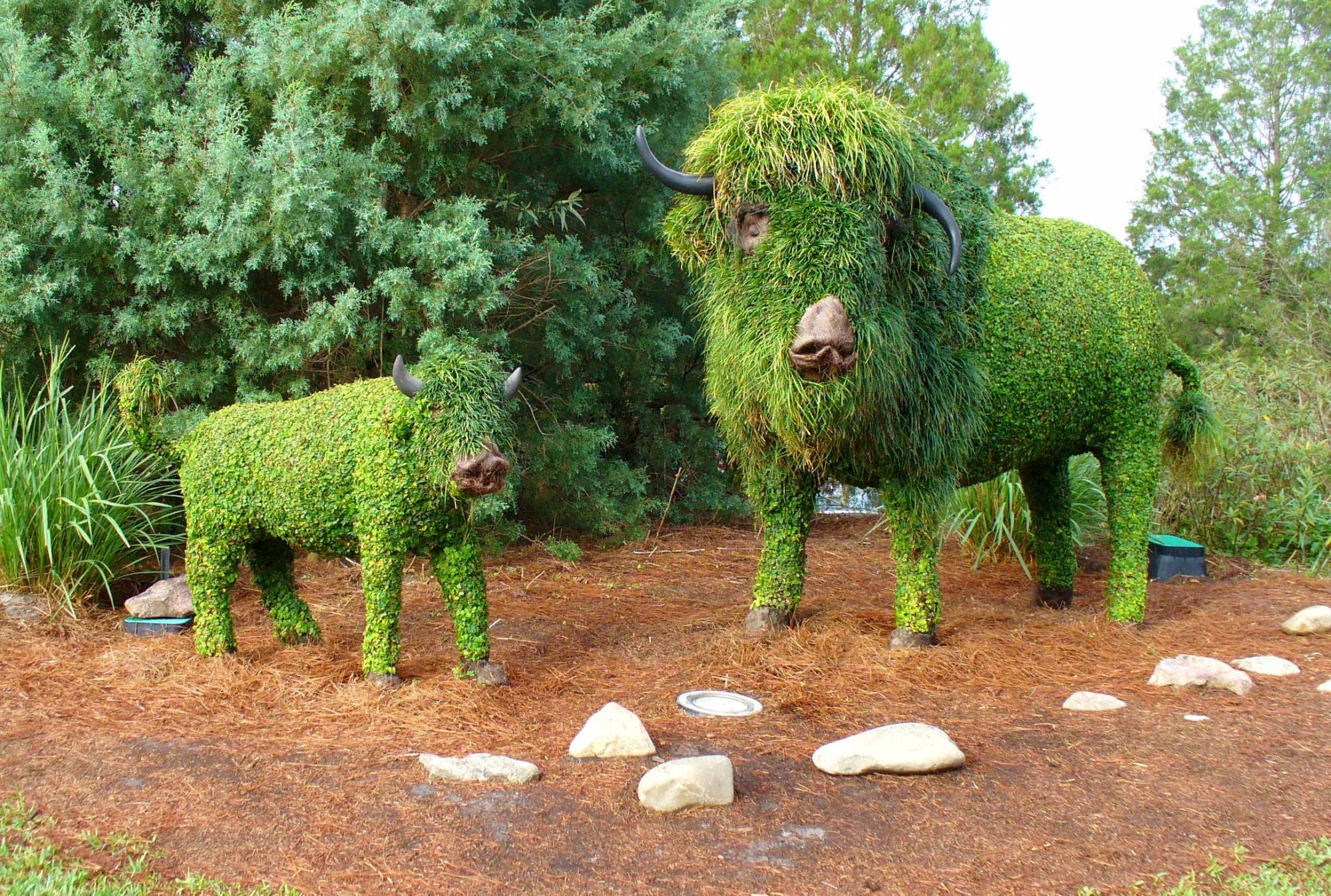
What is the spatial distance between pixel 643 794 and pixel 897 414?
1.94 metres

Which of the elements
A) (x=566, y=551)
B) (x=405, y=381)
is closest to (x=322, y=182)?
(x=405, y=381)

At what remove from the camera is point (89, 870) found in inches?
94.6

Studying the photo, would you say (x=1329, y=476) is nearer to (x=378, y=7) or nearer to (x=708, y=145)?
(x=708, y=145)

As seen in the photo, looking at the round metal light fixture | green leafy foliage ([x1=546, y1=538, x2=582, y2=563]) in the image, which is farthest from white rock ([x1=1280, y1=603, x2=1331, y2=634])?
green leafy foliage ([x1=546, y1=538, x2=582, y2=563])

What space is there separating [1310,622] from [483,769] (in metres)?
4.10

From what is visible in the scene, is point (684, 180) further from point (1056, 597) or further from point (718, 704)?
point (1056, 597)

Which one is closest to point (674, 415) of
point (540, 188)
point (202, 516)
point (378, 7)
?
point (540, 188)

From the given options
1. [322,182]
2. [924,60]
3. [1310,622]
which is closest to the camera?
[1310,622]

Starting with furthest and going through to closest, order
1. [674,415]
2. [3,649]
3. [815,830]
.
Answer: [674,415], [3,649], [815,830]

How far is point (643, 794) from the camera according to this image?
109 inches

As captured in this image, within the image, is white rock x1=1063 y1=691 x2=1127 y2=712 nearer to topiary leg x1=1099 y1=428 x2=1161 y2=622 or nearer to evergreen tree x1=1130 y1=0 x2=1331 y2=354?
topiary leg x1=1099 y1=428 x2=1161 y2=622

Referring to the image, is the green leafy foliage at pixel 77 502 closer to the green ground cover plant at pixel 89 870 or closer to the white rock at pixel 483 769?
the green ground cover plant at pixel 89 870

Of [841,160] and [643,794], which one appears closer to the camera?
[643,794]

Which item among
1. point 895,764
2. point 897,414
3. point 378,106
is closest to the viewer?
point 895,764
